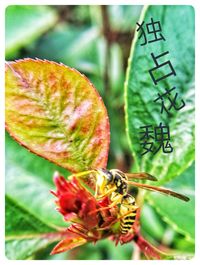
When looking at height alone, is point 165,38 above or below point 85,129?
above

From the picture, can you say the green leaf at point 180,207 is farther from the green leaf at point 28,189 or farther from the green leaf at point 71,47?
the green leaf at point 71,47

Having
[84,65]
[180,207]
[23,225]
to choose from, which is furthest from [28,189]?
[84,65]

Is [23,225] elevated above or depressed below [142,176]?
below

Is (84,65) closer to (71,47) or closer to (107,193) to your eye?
(71,47)

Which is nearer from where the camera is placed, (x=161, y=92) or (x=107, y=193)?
(x=107, y=193)

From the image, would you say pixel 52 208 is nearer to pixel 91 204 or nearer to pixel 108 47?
pixel 91 204

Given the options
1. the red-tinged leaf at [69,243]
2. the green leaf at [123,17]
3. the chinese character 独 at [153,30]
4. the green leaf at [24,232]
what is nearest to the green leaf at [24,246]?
the green leaf at [24,232]

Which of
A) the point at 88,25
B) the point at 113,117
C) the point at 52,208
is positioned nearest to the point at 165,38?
the point at 52,208
